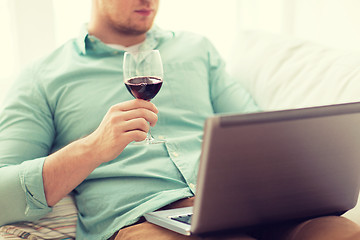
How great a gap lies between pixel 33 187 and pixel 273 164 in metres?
0.73

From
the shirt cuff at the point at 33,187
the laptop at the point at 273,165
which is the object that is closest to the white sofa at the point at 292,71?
the laptop at the point at 273,165

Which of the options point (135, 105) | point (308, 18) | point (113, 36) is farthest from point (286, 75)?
point (308, 18)

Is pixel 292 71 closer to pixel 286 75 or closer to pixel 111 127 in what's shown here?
pixel 286 75

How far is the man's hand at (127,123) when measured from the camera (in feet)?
4.46

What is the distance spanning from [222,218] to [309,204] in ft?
0.76

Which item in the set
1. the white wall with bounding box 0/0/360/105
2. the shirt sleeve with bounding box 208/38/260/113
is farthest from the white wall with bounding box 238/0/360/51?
the shirt sleeve with bounding box 208/38/260/113

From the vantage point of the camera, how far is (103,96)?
1.74m

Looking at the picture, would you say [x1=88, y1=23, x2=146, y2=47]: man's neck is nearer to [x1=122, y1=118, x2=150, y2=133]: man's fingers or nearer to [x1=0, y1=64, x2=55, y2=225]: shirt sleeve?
[x1=0, y1=64, x2=55, y2=225]: shirt sleeve

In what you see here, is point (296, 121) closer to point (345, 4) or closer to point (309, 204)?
point (309, 204)

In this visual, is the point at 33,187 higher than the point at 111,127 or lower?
lower

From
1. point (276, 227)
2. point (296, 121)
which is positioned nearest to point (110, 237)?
point (276, 227)

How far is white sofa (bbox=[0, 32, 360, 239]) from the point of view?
63.3 inches

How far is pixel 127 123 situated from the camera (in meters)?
1.36

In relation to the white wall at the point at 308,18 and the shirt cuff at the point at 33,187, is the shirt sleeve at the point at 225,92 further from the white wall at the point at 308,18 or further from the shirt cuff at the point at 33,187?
the white wall at the point at 308,18
